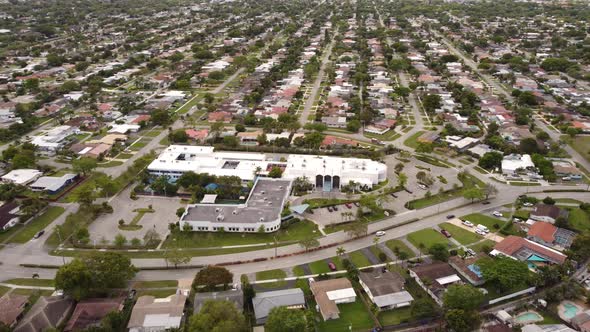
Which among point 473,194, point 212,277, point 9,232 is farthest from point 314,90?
point 212,277

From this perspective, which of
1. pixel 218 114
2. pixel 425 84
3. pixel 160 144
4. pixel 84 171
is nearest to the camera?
pixel 84 171

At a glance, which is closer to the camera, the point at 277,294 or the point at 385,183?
the point at 277,294

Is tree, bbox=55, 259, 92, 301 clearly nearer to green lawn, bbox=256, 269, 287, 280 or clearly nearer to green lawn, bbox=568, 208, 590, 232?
green lawn, bbox=256, 269, 287, 280

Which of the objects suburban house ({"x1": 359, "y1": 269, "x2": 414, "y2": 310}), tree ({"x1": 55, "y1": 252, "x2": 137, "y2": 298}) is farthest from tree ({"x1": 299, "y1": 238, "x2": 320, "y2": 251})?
tree ({"x1": 55, "y1": 252, "x2": 137, "y2": 298})

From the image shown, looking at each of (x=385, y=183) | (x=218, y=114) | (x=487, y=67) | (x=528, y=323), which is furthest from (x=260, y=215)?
(x=487, y=67)

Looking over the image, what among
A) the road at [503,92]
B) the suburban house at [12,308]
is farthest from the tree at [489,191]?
the suburban house at [12,308]

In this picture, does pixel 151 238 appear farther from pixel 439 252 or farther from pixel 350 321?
pixel 439 252

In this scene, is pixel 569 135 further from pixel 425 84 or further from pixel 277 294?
pixel 277 294
